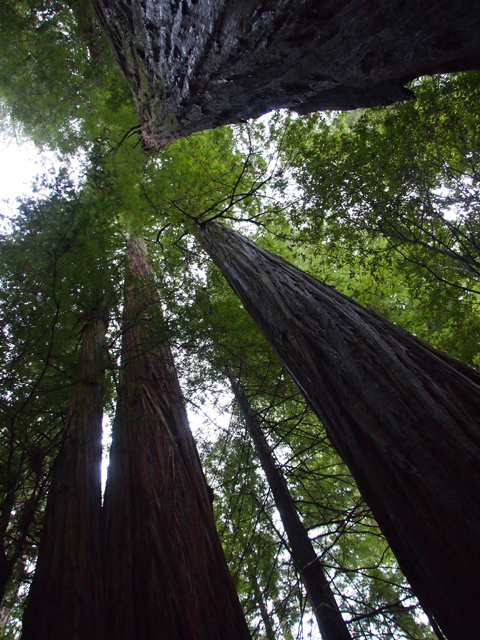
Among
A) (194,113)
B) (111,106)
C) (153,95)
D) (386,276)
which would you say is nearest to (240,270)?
(194,113)

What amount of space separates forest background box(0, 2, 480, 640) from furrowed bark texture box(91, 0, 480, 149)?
1.15 m

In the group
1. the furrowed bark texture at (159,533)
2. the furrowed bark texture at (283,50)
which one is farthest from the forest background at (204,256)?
the furrowed bark texture at (283,50)

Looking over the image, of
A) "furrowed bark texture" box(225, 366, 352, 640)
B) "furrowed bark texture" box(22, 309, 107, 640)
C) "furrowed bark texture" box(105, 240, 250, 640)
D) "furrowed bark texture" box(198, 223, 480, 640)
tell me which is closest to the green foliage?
"furrowed bark texture" box(105, 240, 250, 640)

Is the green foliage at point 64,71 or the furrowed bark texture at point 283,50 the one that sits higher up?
the green foliage at point 64,71

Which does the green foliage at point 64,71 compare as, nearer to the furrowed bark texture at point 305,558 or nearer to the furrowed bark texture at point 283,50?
the furrowed bark texture at point 283,50

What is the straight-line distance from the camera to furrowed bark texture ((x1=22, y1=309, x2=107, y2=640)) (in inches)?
73.2

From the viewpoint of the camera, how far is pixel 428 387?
1.40 metres

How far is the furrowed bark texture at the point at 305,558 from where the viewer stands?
2.54 metres

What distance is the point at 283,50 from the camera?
164 cm

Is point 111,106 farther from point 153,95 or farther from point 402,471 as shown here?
point 402,471

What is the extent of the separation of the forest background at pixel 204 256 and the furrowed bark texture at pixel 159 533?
54cm

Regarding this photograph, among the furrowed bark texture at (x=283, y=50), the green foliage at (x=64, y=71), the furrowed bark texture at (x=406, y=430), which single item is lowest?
the furrowed bark texture at (x=406, y=430)

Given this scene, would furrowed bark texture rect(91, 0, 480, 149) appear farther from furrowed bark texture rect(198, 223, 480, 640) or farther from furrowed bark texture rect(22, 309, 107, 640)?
furrowed bark texture rect(22, 309, 107, 640)

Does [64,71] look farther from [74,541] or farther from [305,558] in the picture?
[305,558]
